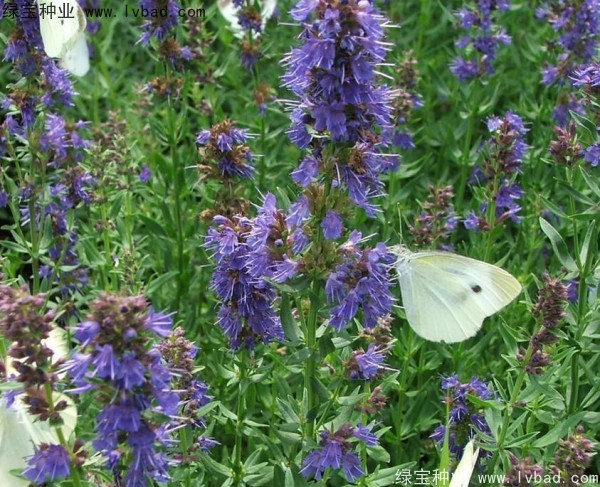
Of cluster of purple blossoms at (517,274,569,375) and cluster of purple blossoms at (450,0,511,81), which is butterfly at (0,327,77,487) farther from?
cluster of purple blossoms at (450,0,511,81)

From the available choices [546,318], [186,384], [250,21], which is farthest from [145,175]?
[546,318]

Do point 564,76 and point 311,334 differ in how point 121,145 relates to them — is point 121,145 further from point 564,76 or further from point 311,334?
point 564,76

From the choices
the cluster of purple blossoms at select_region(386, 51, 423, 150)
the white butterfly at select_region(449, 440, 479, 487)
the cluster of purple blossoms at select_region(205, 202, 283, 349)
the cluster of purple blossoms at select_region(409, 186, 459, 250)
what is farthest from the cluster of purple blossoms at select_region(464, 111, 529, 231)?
the white butterfly at select_region(449, 440, 479, 487)

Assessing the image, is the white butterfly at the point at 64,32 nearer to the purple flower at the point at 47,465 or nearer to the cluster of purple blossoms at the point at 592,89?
the purple flower at the point at 47,465

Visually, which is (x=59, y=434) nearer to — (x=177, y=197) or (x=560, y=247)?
(x=560, y=247)

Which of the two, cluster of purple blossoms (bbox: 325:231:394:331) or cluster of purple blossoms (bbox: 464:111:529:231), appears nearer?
cluster of purple blossoms (bbox: 325:231:394:331)

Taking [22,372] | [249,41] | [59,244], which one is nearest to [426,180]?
[249,41]

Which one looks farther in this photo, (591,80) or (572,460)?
(591,80)
